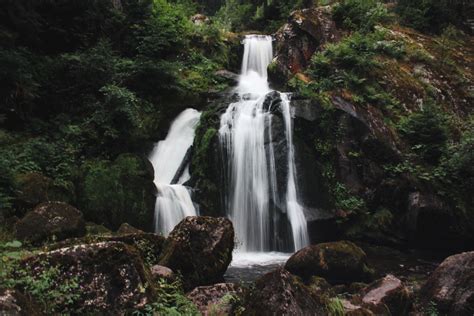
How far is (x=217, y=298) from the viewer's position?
5.52 meters

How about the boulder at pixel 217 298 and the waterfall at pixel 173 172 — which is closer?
the boulder at pixel 217 298

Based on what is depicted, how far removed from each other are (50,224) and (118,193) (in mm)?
3289

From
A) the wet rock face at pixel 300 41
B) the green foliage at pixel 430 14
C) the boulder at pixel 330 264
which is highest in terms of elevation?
the green foliage at pixel 430 14

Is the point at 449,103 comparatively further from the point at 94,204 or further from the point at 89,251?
the point at 89,251

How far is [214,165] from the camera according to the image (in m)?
12.7

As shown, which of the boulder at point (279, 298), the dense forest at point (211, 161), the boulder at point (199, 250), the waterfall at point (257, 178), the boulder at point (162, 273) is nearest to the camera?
the boulder at point (279, 298)

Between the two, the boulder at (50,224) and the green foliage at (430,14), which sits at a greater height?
the green foliage at (430,14)

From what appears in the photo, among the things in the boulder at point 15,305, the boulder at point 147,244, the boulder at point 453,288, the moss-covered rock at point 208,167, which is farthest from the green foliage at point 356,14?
the boulder at point 15,305

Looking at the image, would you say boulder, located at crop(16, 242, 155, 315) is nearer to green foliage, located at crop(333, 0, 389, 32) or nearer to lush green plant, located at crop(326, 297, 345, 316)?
lush green plant, located at crop(326, 297, 345, 316)

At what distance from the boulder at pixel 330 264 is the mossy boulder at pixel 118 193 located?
3.98 meters

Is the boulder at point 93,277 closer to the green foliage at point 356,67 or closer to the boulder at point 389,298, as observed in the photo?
the boulder at point 389,298

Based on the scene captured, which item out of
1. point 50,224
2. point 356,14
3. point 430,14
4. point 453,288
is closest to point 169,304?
point 50,224

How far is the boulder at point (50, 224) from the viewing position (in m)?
6.75

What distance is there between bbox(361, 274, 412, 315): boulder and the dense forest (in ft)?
0.13
